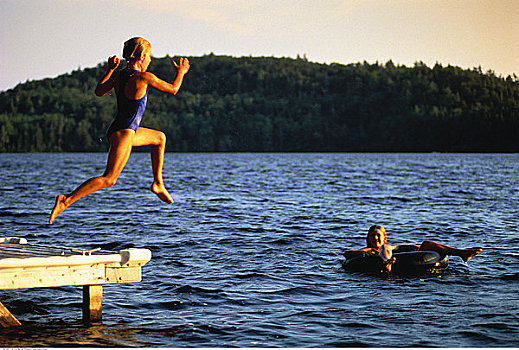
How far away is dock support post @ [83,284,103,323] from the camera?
1479 centimetres

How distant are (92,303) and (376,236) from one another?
356 inches

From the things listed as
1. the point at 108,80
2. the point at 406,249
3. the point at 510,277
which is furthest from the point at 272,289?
the point at 108,80

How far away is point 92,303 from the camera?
15039 mm

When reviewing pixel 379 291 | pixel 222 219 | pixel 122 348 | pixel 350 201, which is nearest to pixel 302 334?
pixel 122 348

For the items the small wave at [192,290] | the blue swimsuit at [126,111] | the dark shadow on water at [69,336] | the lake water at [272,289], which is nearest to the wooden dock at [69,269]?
the dark shadow on water at [69,336]

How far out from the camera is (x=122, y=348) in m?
14.0

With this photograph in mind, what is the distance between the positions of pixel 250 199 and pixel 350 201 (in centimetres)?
783

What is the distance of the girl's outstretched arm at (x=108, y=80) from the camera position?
30.4ft

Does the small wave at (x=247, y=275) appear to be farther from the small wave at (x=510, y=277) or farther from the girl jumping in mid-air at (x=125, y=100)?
the girl jumping in mid-air at (x=125, y=100)

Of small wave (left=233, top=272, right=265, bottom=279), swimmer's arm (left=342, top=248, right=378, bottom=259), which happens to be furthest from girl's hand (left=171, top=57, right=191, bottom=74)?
swimmer's arm (left=342, top=248, right=378, bottom=259)

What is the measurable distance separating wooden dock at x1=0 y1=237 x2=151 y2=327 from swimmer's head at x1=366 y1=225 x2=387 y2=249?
8.41 metres

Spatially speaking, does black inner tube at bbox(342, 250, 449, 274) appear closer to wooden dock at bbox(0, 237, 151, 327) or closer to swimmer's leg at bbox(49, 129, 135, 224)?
wooden dock at bbox(0, 237, 151, 327)

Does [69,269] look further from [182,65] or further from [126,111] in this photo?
[182,65]

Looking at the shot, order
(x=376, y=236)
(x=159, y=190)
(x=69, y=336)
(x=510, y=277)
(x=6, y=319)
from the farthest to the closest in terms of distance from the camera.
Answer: (x=510, y=277) < (x=376, y=236) < (x=6, y=319) < (x=69, y=336) < (x=159, y=190)
